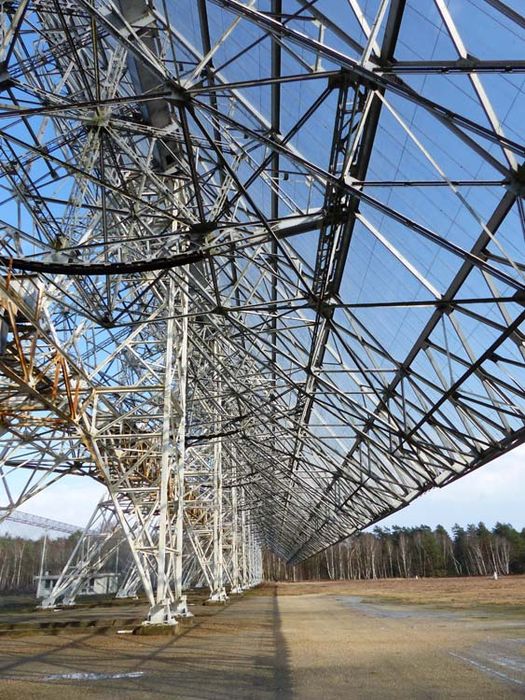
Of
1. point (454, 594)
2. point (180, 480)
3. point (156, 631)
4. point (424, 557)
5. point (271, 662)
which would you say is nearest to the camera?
point (271, 662)

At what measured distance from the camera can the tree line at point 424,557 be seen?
11244 centimetres

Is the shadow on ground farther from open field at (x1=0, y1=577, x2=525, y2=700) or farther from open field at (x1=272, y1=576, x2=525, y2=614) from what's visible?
open field at (x1=272, y1=576, x2=525, y2=614)

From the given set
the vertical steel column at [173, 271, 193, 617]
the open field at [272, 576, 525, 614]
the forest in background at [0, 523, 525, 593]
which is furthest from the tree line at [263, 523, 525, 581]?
the vertical steel column at [173, 271, 193, 617]

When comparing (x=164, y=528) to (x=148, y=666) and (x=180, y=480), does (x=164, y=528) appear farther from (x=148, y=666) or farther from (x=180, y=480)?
(x=148, y=666)

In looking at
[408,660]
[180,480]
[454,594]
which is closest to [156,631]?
[180,480]

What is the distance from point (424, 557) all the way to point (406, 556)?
378 centimetres

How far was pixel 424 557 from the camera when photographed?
120438 mm

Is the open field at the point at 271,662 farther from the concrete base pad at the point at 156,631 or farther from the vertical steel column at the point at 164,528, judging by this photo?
the vertical steel column at the point at 164,528

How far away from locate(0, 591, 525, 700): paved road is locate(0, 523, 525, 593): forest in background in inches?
3477

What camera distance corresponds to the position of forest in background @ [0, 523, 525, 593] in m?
99.5

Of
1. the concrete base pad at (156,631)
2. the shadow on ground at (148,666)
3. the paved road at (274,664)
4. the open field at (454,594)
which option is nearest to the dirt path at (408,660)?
the paved road at (274,664)

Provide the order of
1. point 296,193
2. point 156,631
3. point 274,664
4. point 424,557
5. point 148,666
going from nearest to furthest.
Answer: point 148,666
point 274,664
point 296,193
point 156,631
point 424,557

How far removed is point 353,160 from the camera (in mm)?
9695

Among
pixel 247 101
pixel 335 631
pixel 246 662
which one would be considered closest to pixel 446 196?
pixel 247 101
